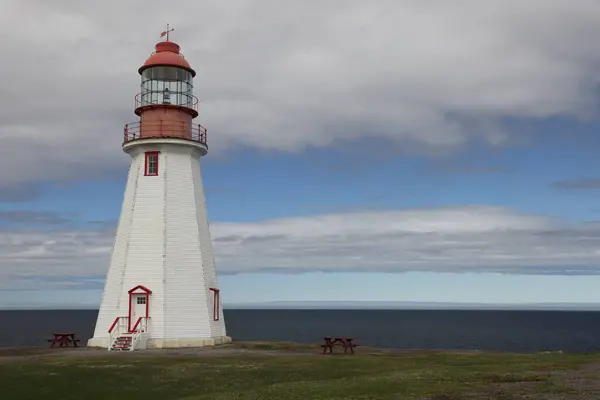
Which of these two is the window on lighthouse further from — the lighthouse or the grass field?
the grass field

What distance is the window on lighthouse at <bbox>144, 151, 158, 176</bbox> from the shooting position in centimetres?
3759

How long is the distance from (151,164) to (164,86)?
4.79m

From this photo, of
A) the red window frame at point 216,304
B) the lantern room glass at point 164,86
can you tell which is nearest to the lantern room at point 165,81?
the lantern room glass at point 164,86

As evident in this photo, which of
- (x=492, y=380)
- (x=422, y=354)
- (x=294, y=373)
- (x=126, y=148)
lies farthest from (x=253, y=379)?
(x=126, y=148)

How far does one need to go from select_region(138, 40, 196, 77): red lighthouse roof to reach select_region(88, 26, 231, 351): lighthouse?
0.06 meters

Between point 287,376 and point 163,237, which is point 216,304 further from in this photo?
point 287,376

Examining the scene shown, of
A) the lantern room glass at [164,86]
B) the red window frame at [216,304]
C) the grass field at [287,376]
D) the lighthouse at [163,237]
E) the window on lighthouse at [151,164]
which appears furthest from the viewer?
the lantern room glass at [164,86]

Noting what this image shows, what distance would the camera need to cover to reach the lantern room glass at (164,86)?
38.2 m

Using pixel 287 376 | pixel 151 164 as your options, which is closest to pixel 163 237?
pixel 151 164

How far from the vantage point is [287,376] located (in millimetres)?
24953

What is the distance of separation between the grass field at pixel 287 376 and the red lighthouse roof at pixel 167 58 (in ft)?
54.0

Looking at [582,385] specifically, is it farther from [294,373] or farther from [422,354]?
[422,354]

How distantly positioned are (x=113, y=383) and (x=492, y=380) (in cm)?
1352

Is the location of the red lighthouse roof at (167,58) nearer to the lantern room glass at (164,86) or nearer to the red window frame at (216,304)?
the lantern room glass at (164,86)
